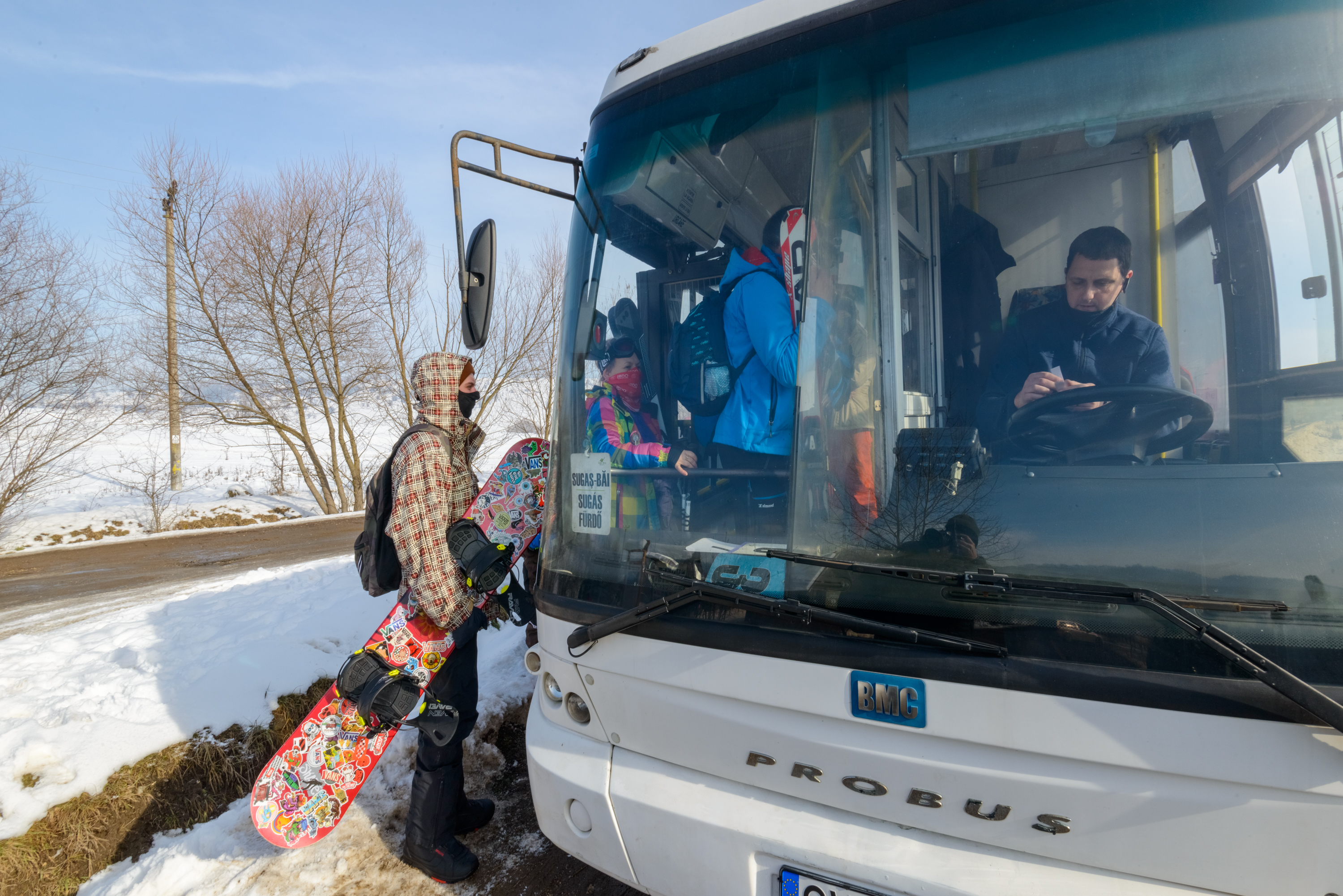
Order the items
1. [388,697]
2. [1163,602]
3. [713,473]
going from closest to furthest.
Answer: [1163,602] < [713,473] < [388,697]

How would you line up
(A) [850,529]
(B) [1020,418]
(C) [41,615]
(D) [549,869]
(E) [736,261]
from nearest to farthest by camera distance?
(B) [1020,418] → (A) [850,529] → (E) [736,261] → (D) [549,869] → (C) [41,615]

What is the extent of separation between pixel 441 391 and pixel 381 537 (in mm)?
623

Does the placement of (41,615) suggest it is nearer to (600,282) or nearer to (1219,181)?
(600,282)

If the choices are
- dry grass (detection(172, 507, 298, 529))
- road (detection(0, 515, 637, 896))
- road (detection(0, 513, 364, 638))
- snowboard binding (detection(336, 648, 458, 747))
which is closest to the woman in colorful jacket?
snowboard binding (detection(336, 648, 458, 747))

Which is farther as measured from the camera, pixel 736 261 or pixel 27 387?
pixel 27 387

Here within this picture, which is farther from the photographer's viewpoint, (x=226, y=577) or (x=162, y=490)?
(x=162, y=490)

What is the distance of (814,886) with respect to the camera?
1.65 m

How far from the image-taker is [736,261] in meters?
2.25

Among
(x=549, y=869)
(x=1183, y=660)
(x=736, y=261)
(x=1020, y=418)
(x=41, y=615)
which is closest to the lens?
(x=1183, y=660)

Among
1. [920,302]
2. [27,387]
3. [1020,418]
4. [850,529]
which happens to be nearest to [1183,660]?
[1020,418]

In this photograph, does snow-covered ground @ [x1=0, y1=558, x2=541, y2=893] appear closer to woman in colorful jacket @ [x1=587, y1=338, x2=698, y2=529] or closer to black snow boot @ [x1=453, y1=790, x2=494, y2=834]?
black snow boot @ [x1=453, y1=790, x2=494, y2=834]

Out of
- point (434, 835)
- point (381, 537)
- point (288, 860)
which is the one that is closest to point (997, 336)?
point (381, 537)

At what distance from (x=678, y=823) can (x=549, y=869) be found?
1.22 metres

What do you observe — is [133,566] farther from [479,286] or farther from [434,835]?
[479,286]
